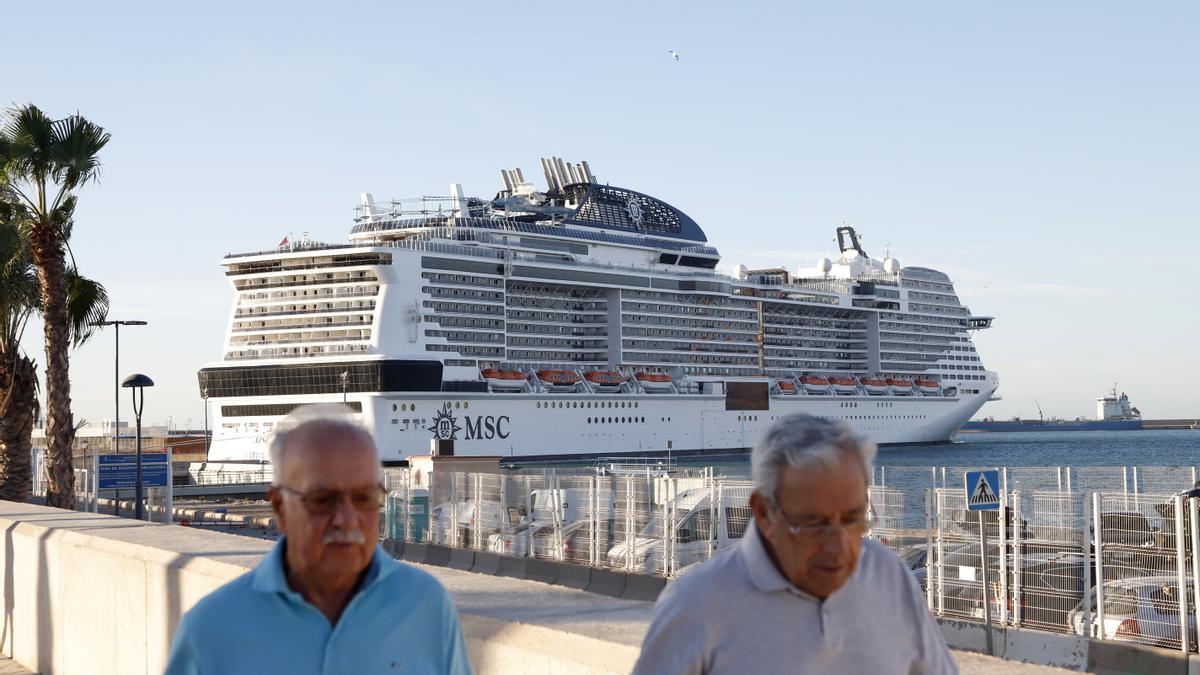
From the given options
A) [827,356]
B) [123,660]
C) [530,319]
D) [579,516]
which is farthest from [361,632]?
[827,356]

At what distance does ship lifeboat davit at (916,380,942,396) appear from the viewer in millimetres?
93188

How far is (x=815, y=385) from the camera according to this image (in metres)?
85.9

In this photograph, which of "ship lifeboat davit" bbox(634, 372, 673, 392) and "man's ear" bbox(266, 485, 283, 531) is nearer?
"man's ear" bbox(266, 485, 283, 531)

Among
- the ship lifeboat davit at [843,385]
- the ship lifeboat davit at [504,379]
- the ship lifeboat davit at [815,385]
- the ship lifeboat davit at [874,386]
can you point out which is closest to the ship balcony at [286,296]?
the ship lifeboat davit at [504,379]

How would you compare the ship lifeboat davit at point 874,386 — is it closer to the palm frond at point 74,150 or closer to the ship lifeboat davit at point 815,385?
the ship lifeboat davit at point 815,385

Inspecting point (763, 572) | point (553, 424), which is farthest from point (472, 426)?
point (763, 572)

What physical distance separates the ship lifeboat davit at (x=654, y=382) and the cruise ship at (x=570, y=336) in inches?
7.1

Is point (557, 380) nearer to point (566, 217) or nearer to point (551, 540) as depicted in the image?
point (566, 217)

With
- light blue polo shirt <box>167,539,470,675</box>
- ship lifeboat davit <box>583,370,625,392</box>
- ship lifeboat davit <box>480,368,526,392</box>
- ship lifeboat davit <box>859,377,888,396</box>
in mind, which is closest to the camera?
light blue polo shirt <box>167,539,470,675</box>

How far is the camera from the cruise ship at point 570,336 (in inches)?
2472

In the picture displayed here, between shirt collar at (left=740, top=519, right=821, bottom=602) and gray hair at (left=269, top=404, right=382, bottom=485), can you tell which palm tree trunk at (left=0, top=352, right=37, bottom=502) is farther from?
shirt collar at (left=740, top=519, right=821, bottom=602)

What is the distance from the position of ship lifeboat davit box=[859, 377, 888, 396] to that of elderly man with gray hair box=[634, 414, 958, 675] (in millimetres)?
88067

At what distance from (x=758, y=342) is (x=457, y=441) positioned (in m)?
28.7

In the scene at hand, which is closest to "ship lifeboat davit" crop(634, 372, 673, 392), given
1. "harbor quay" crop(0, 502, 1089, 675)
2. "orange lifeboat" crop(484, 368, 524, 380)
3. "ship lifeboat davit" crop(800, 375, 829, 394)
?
"orange lifeboat" crop(484, 368, 524, 380)
